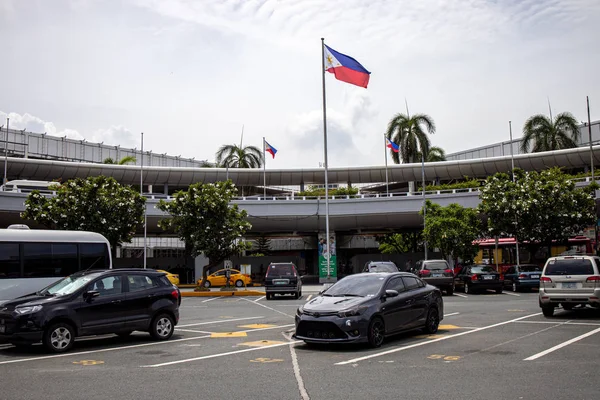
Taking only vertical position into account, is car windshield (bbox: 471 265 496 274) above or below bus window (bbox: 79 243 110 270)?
below

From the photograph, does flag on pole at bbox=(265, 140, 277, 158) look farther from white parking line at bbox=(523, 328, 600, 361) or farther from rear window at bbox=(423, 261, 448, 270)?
white parking line at bbox=(523, 328, 600, 361)

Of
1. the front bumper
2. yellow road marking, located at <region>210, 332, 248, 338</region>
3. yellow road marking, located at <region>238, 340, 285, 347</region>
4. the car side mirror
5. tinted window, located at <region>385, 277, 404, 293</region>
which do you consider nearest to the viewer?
the front bumper

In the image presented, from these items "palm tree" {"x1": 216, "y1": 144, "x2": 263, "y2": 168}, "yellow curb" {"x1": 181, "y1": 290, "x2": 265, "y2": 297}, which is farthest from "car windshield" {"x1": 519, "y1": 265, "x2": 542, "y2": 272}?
"palm tree" {"x1": 216, "y1": 144, "x2": 263, "y2": 168}

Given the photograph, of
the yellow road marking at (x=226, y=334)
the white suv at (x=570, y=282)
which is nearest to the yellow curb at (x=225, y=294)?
the yellow road marking at (x=226, y=334)

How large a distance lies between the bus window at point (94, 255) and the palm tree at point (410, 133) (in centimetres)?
→ 4263

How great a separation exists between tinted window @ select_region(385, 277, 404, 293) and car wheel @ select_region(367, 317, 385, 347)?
986 millimetres

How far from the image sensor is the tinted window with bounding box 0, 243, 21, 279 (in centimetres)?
1579

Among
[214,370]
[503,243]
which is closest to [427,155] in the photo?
[503,243]

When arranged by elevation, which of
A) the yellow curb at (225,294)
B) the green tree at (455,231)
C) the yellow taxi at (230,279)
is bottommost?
the yellow curb at (225,294)

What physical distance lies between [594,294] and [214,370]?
11.2 m

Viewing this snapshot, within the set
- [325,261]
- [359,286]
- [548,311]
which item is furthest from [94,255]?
[325,261]

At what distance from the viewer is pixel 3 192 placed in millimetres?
38625

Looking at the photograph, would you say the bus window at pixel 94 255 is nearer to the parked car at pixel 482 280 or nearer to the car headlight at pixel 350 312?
the car headlight at pixel 350 312

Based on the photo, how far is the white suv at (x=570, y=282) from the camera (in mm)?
16016
